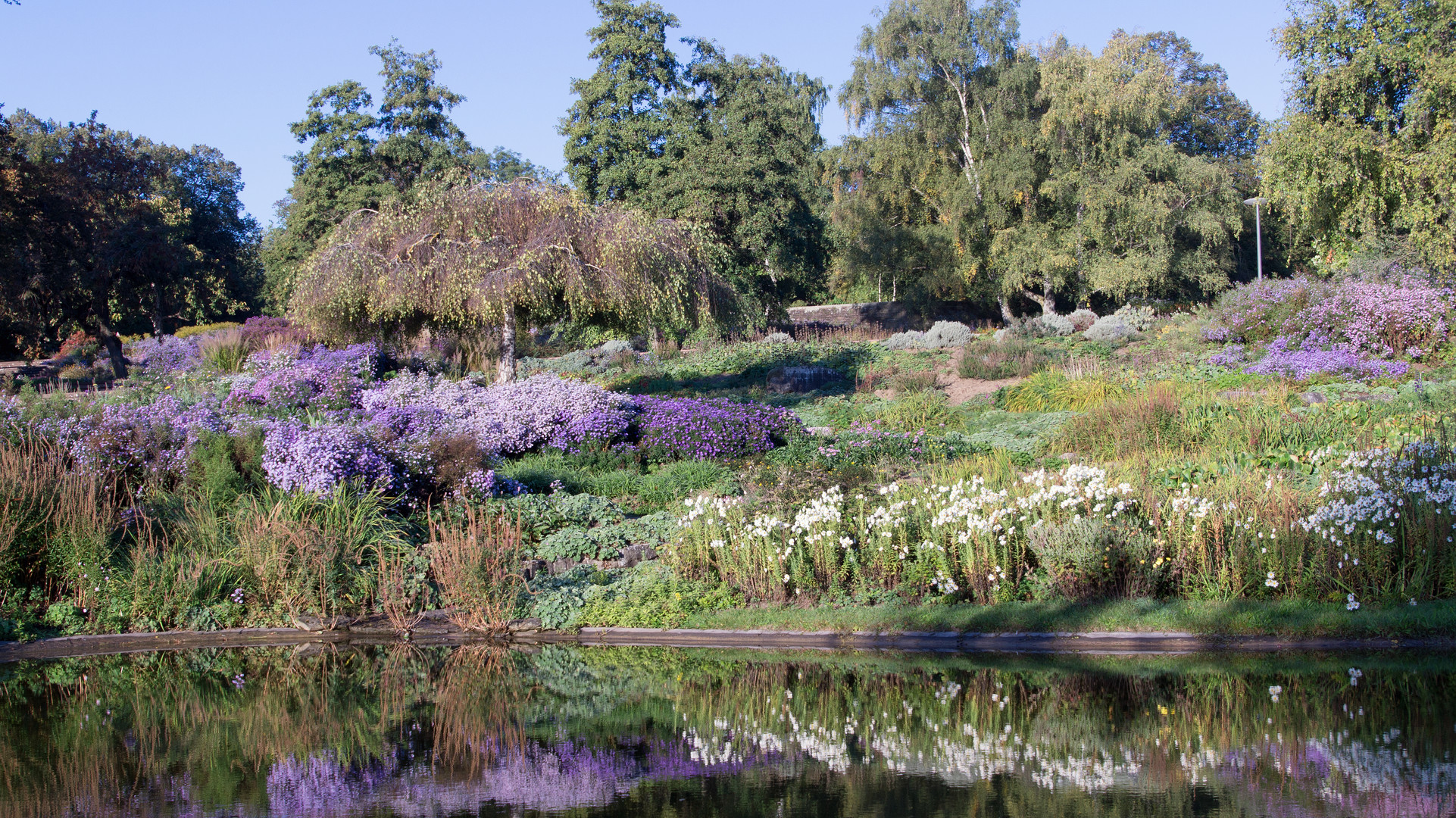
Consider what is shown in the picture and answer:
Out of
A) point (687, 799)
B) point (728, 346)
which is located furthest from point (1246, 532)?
point (728, 346)

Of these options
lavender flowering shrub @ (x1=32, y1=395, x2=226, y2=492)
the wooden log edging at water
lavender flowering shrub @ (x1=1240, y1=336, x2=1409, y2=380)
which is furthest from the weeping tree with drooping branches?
lavender flowering shrub @ (x1=1240, y1=336, x2=1409, y2=380)

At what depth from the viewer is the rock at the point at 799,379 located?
2136cm

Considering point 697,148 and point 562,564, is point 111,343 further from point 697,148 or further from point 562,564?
point 562,564

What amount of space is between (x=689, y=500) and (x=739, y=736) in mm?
3677

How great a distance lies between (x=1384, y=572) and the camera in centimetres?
819

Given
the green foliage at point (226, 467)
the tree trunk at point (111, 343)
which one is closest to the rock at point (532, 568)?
the green foliage at point (226, 467)

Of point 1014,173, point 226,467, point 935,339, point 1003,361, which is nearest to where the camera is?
point 226,467

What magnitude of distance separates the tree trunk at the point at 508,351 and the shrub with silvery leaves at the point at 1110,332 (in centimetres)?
1379

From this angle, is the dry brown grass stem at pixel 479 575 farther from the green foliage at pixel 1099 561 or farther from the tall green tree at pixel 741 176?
the tall green tree at pixel 741 176

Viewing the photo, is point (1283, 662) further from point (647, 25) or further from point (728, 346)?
point (647, 25)

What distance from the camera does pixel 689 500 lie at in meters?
9.89

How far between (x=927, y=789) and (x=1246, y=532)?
4.53m

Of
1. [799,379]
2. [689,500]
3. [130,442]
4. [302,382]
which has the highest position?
[302,382]

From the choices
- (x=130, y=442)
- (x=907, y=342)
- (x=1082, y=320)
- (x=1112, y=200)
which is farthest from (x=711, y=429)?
(x=1112, y=200)
